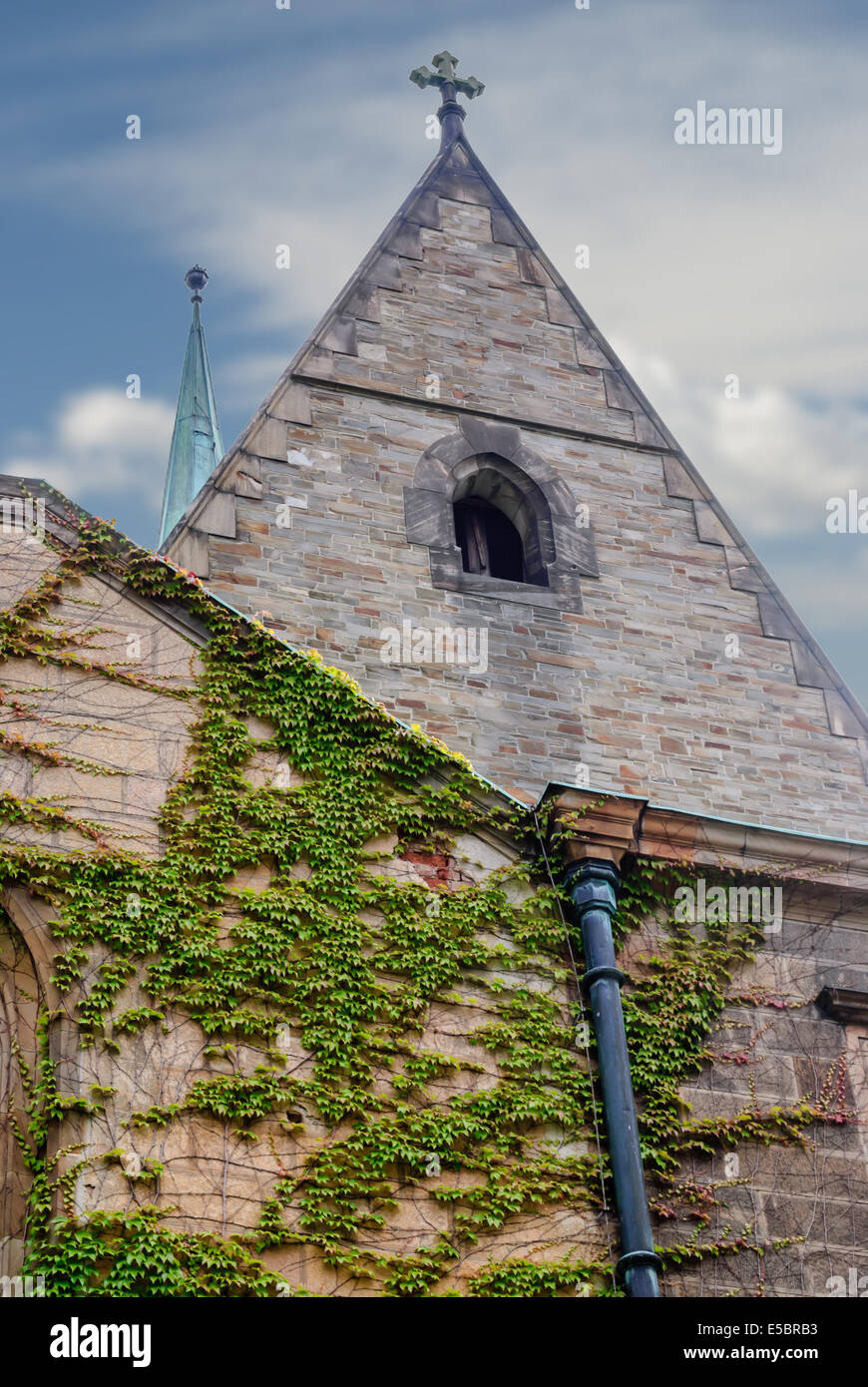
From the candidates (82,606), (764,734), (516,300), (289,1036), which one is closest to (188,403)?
(516,300)

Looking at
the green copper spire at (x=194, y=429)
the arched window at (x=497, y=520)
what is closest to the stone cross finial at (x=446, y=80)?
Answer: the arched window at (x=497, y=520)

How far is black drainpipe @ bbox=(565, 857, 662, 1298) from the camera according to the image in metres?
8.47

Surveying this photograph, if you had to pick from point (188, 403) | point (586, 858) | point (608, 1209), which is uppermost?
point (188, 403)

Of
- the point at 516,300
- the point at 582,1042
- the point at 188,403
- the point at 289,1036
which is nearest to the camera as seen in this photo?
the point at 289,1036

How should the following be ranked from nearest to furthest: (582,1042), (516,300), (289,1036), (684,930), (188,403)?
(289,1036) → (582,1042) → (684,930) → (516,300) → (188,403)

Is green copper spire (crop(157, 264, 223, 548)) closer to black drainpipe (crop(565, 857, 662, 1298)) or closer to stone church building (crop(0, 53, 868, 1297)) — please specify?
stone church building (crop(0, 53, 868, 1297))

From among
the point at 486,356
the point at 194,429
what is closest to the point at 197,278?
the point at 194,429

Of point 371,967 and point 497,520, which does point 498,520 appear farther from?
point 371,967

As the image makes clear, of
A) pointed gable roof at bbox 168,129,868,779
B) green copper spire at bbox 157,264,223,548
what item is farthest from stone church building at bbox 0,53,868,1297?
green copper spire at bbox 157,264,223,548

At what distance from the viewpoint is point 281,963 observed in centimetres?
878

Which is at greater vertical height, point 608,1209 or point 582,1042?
point 582,1042

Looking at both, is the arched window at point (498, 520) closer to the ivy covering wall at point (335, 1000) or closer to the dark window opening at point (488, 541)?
the dark window opening at point (488, 541)

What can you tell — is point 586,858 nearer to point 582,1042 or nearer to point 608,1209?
point 582,1042

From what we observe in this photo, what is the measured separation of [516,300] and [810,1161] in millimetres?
8505
